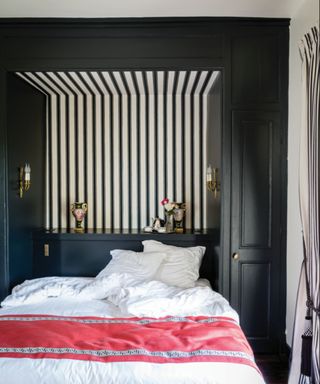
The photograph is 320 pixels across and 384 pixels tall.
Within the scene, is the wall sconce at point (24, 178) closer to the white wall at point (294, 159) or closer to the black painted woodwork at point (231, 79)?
the black painted woodwork at point (231, 79)

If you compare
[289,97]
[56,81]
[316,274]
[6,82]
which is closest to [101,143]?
[56,81]

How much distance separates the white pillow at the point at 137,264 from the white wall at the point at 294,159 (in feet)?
3.56

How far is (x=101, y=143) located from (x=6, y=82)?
44.7 inches

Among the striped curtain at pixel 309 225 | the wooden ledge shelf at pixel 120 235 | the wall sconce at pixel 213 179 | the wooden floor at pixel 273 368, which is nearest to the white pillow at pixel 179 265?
the wooden ledge shelf at pixel 120 235

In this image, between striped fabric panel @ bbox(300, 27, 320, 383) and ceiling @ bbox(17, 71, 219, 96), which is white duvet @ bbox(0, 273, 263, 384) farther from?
ceiling @ bbox(17, 71, 219, 96)

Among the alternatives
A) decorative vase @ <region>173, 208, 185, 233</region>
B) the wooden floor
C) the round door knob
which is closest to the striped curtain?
the wooden floor

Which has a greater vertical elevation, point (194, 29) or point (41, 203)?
point (194, 29)

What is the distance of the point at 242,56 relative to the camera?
3012 millimetres

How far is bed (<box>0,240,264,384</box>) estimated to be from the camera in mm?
1770

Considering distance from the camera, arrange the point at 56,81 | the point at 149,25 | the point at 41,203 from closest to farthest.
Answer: the point at 149,25 → the point at 56,81 → the point at 41,203

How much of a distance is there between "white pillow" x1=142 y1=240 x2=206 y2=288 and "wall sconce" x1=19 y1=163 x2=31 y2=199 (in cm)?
124

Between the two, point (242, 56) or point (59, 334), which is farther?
point (242, 56)

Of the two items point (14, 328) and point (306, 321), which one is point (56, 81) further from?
point (306, 321)

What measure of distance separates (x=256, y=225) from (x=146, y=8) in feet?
6.45
